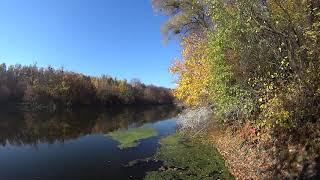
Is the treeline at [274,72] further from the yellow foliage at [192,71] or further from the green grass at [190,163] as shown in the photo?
the yellow foliage at [192,71]

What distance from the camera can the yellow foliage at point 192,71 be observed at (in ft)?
112

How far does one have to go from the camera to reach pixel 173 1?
42.3 m

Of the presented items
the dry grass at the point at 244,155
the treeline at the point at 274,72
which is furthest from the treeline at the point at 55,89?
the treeline at the point at 274,72

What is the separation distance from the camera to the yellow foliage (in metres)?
34.3

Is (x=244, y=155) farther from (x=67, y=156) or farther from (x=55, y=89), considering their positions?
(x=55, y=89)

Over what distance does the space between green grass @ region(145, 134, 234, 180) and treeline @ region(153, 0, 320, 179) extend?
287 cm

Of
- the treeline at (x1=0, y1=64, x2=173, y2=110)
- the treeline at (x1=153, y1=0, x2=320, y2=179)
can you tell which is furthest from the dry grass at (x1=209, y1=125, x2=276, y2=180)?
the treeline at (x1=0, y1=64, x2=173, y2=110)

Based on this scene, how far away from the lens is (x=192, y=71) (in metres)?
37.5

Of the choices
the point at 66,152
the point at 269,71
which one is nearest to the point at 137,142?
the point at 66,152

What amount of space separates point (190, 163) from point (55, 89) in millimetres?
88214

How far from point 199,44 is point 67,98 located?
7992cm

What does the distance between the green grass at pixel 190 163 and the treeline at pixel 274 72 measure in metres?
2.87

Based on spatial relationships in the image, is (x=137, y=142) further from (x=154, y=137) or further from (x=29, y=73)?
(x=29, y=73)

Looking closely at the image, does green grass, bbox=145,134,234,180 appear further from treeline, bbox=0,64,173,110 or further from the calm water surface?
treeline, bbox=0,64,173,110
